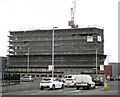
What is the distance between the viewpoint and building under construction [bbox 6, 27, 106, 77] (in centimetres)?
14150

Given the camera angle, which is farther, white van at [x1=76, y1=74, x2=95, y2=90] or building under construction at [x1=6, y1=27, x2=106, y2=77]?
building under construction at [x1=6, y1=27, x2=106, y2=77]

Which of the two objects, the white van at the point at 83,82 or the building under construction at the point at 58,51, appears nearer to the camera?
the white van at the point at 83,82

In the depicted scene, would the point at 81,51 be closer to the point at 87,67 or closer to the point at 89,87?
the point at 87,67

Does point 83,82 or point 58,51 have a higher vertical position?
point 58,51

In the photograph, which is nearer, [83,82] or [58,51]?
[83,82]

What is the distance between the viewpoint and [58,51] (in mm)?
148375

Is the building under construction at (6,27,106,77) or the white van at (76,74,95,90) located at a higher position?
the building under construction at (6,27,106,77)

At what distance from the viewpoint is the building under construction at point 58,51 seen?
464ft

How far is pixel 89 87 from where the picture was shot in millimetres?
39031

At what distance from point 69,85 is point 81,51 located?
96.6m

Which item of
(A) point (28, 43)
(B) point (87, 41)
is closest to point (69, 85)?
(B) point (87, 41)

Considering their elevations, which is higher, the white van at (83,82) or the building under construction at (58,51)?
the building under construction at (58,51)

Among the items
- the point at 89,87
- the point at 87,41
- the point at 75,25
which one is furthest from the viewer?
the point at 75,25

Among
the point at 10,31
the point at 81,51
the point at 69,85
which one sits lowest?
the point at 69,85
